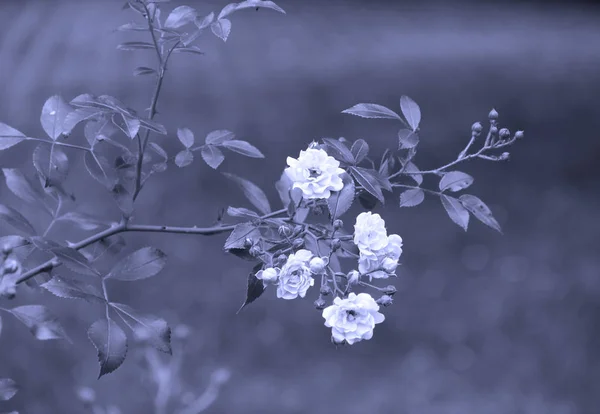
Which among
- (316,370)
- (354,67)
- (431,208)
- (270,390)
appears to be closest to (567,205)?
(431,208)

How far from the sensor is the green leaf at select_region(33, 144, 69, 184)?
3.13 ft

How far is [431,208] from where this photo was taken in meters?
2.90

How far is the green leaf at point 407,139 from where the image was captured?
95cm

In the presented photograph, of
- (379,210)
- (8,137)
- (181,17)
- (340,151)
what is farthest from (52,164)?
(379,210)

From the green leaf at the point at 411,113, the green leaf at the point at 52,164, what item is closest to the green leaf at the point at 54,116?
the green leaf at the point at 52,164

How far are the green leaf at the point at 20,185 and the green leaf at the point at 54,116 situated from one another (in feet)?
0.35

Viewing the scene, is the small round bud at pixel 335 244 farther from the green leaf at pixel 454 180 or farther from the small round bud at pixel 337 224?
the green leaf at pixel 454 180

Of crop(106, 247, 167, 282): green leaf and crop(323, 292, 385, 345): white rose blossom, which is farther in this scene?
crop(106, 247, 167, 282): green leaf

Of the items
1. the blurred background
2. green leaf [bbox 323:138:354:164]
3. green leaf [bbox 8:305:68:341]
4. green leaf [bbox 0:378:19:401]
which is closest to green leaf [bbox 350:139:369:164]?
green leaf [bbox 323:138:354:164]

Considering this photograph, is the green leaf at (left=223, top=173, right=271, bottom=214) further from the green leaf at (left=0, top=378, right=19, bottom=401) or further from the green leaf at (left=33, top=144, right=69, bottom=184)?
the green leaf at (left=0, top=378, right=19, bottom=401)

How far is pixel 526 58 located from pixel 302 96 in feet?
3.21

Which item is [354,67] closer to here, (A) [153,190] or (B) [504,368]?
(A) [153,190]

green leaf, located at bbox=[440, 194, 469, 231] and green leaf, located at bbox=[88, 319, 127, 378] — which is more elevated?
green leaf, located at bbox=[440, 194, 469, 231]

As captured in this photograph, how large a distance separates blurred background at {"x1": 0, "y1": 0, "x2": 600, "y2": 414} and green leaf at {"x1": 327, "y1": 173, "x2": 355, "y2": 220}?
74.0 inches
